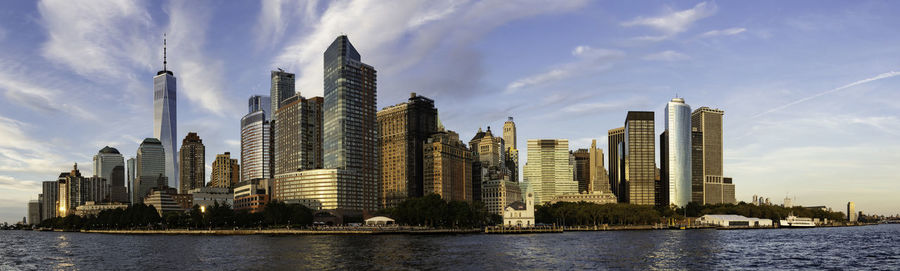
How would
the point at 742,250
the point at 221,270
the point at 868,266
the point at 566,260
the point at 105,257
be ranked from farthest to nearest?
the point at 742,250
the point at 105,257
the point at 566,260
the point at 868,266
the point at 221,270

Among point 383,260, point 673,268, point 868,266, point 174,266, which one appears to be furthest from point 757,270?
point 174,266

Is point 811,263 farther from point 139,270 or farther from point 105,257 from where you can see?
point 105,257

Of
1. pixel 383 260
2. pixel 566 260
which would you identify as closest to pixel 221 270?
pixel 383 260

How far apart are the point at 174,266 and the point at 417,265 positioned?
121ft

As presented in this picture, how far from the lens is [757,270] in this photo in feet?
323

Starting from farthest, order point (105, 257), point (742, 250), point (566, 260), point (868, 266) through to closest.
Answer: point (742, 250) → point (105, 257) → point (566, 260) → point (868, 266)

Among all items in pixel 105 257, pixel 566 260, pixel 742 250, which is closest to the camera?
pixel 566 260

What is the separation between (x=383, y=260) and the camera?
109250mm

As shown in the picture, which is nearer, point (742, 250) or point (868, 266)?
point (868, 266)

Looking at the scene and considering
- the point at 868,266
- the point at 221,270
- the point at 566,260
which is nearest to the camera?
the point at 221,270

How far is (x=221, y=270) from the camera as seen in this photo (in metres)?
96.9

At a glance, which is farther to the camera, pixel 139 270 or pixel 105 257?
pixel 105 257

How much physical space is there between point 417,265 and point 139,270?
130ft

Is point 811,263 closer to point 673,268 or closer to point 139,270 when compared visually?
point 673,268
